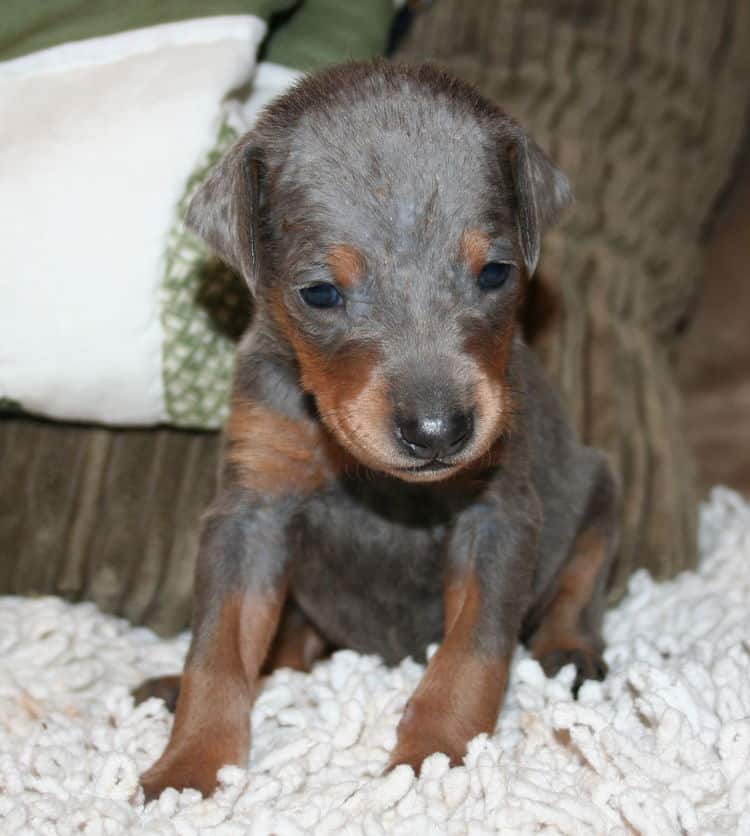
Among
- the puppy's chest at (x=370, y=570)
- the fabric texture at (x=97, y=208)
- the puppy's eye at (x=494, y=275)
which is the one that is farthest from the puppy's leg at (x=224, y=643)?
the puppy's eye at (x=494, y=275)

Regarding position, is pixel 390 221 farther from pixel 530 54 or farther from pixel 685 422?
pixel 685 422

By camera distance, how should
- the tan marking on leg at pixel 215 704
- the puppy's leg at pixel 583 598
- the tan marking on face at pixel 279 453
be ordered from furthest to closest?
the puppy's leg at pixel 583 598 < the tan marking on face at pixel 279 453 < the tan marking on leg at pixel 215 704

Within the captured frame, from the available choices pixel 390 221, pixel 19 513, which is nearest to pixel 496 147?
pixel 390 221

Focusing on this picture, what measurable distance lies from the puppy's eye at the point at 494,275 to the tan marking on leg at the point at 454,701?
0.85 m

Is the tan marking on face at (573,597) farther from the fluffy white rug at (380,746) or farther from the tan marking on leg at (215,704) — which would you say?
the tan marking on leg at (215,704)

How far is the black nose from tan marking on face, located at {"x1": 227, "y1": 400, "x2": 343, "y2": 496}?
63cm

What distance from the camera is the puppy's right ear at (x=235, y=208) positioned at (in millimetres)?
3520

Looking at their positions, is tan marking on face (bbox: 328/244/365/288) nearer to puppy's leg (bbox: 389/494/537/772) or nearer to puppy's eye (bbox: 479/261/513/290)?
puppy's eye (bbox: 479/261/513/290)

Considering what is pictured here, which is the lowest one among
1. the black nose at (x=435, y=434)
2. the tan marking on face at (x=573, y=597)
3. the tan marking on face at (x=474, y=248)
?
the tan marking on face at (x=573, y=597)

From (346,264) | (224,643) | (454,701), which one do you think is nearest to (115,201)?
(346,264)

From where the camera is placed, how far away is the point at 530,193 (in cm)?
358

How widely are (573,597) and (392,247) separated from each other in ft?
4.77

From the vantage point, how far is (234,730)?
3.39 metres

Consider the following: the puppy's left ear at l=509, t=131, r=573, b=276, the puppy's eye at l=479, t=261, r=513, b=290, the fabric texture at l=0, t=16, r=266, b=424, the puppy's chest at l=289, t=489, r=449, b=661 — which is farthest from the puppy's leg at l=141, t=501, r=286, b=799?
the puppy's left ear at l=509, t=131, r=573, b=276
